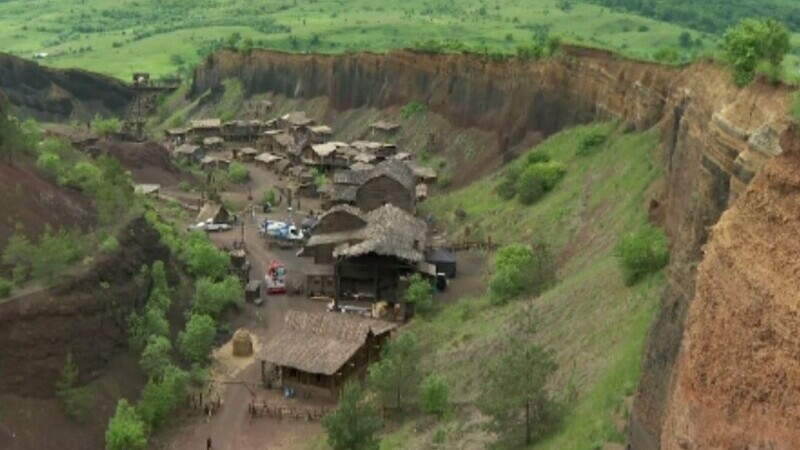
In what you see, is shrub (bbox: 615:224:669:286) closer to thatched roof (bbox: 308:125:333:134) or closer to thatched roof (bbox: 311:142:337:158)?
thatched roof (bbox: 311:142:337:158)

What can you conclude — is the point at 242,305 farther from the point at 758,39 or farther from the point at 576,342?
the point at 758,39

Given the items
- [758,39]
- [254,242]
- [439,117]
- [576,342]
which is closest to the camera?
[758,39]

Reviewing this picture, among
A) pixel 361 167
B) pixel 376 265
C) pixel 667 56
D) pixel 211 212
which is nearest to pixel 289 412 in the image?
pixel 376 265

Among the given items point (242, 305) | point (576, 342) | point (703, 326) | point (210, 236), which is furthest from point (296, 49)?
point (703, 326)

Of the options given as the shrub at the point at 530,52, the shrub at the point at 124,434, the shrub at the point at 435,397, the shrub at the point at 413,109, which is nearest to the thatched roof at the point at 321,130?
the shrub at the point at 413,109

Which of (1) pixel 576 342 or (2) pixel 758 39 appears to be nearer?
(2) pixel 758 39

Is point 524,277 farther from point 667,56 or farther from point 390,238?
point 667,56
